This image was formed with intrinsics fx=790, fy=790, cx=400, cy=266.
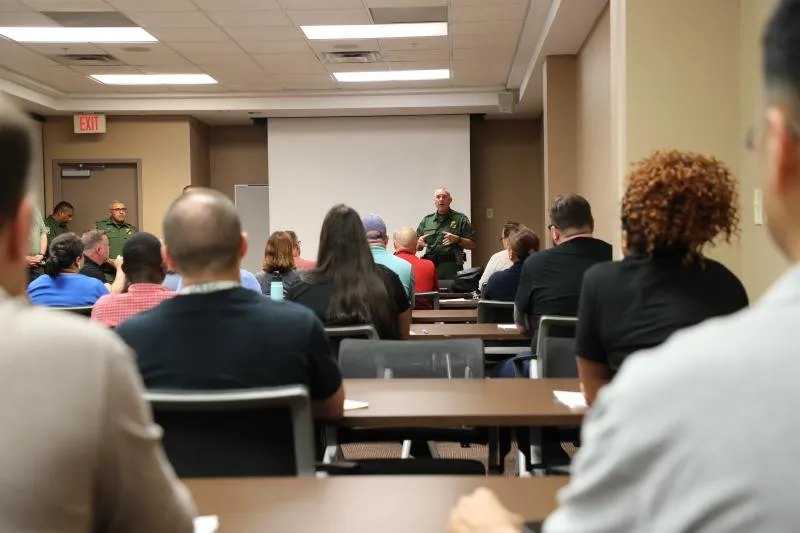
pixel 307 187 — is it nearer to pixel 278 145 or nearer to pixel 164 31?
pixel 278 145

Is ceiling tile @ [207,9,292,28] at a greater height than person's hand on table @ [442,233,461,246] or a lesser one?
greater

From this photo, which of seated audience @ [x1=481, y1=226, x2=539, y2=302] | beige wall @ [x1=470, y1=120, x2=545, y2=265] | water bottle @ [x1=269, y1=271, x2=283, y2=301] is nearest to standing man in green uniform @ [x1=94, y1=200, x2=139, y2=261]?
beige wall @ [x1=470, y1=120, x2=545, y2=265]

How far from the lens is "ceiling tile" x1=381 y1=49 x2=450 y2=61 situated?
26.9 ft

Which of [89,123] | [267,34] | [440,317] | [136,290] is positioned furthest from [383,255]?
[89,123]

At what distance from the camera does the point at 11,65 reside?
337 inches

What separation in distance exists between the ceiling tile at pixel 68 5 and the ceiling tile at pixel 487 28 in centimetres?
300

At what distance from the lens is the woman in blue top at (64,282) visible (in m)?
4.57

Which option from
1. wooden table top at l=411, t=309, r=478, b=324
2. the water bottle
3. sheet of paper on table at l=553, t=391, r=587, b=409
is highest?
the water bottle

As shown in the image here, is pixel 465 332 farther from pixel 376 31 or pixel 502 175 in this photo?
pixel 502 175

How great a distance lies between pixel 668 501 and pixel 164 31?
24.3ft

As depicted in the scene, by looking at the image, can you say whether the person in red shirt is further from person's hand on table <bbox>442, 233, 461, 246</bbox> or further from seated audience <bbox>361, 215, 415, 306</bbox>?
person's hand on table <bbox>442, 233, 461, 246</bbox>

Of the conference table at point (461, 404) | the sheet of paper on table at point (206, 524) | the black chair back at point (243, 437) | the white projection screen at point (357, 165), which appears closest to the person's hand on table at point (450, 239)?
the white projection screen at point (357, 165)

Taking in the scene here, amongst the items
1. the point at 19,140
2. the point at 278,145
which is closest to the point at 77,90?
the point at 278,145

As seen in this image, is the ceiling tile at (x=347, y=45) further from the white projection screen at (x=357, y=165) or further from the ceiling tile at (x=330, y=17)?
the white projection screen at (x=357, y=165)
